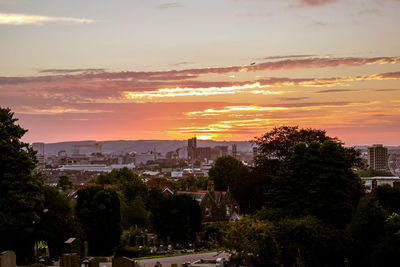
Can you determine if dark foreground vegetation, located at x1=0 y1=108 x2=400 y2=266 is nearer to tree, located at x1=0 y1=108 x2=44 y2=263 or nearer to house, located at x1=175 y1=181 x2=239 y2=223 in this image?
tree, located at x1=0 y1=108 x2=44 y2=263

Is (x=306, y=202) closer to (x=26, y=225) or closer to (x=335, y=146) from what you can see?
(x=335, y=146)

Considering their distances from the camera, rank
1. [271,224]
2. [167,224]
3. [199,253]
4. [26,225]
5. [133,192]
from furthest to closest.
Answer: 1. [133,192]
2. [167,224]
3. [199,253]
4. [26,225]
5. [271,224]

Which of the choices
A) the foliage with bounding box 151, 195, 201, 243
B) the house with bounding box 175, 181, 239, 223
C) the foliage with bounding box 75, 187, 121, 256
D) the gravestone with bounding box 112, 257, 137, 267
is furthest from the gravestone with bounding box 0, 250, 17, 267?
the house with bounding box 175, 181, 239, 223

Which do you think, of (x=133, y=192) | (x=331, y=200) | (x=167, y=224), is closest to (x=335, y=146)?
(x=331, y=200)

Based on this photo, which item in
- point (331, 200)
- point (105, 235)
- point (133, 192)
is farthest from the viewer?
point (133, 192)

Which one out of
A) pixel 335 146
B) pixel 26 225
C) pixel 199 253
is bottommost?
pixel 199 253

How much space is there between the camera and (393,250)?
3259 centimetres

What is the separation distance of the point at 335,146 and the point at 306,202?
188 inches

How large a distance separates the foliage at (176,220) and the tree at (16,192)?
17.7 m

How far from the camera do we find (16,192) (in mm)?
37969

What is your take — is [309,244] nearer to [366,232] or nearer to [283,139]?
[366,232]

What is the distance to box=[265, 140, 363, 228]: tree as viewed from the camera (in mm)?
42156

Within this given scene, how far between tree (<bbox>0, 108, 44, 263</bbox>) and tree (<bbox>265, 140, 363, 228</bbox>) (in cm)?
1764

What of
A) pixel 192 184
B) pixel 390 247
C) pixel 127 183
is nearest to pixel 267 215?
pixel 390 247
